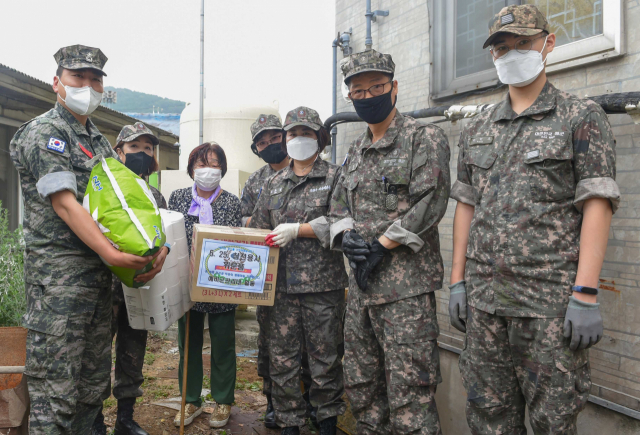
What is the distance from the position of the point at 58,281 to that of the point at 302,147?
5.65ft

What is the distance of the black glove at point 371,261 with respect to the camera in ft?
8.10

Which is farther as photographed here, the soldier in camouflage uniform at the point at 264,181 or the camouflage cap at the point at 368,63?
the soldier in camouflage uniform at the point at 264,181

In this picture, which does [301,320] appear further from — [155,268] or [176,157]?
[176,157]

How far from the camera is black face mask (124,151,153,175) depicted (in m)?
3.53

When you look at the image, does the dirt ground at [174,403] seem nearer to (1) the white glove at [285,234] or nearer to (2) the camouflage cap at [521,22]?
(1) the white glove at [285,234]

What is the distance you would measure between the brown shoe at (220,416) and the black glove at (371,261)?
1.81 m

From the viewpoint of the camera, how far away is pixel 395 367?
2.40 metres

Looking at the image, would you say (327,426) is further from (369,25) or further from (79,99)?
(369,25)

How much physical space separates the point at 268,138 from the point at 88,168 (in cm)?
174

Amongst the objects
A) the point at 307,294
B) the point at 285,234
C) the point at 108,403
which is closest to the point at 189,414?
the point at 108,403

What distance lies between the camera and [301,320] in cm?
322

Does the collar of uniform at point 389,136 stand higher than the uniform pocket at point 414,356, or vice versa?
the collar of uniform at point 389,136

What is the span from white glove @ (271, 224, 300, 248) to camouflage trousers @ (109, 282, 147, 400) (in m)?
1.21

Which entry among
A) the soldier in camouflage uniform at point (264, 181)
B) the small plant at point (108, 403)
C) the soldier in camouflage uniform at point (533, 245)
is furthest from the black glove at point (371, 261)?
the small plant at point (108, 403)
